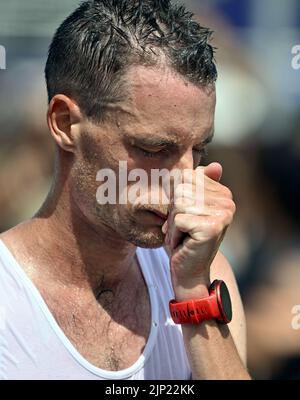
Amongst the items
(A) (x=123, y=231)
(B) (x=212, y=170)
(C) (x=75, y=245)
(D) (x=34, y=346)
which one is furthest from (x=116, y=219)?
(D) (x=34, y=346)

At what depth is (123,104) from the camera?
2354 mm

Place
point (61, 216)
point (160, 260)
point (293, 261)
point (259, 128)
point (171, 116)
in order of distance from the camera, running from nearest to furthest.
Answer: point (171, 116) < point (61, 216) < point (160, 260) < point (293, 261) < point (259, 128)

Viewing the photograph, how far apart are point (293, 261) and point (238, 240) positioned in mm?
279

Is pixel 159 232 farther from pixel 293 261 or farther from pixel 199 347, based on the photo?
pixel 293 261

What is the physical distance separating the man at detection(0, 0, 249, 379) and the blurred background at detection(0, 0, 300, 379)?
4.49 ft

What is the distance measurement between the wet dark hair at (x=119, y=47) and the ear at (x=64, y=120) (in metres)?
0.03

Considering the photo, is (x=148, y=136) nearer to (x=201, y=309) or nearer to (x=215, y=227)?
(x=215, y=227)

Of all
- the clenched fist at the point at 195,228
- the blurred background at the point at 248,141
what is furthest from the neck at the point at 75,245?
the blurred background at the point at 248,141

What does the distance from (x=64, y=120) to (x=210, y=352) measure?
783 millimetres

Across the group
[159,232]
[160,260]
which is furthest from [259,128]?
[159,232]

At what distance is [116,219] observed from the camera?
7.89ft

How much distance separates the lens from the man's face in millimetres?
2312
